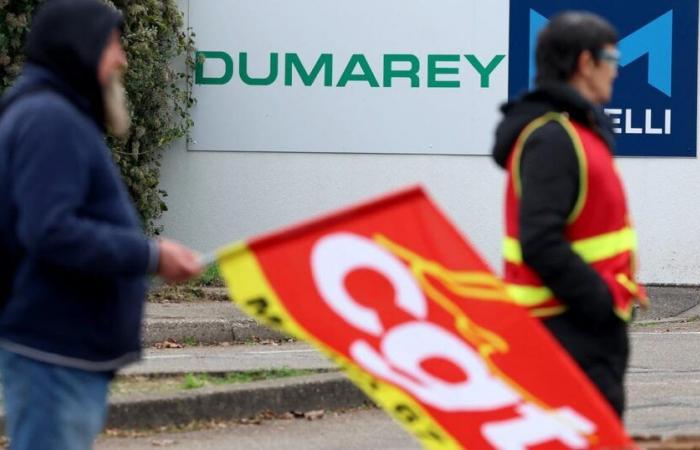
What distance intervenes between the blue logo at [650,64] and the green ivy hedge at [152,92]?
3.50 m

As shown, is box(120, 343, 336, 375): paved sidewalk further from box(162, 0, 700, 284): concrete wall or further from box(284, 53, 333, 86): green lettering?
box(284, 53, 333, 86): green lettering

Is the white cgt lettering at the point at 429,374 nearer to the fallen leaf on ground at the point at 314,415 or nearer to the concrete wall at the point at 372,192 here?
the fallen leaf on ground at the point at 314,415

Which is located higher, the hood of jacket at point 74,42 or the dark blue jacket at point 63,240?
the hood of jacket at point 74,42

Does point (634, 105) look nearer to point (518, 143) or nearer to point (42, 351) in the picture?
point (518, 143)

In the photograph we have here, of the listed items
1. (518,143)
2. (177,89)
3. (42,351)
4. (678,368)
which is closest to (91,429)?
(42,351)

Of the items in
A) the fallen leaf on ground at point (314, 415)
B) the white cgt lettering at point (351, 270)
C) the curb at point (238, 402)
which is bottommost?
the fallen leaf on ground at point (314, 415)

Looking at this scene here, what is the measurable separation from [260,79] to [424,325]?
41.9ft

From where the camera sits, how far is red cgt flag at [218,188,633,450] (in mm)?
3668

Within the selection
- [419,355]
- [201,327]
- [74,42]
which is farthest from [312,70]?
[419,355]

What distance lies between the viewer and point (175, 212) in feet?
53.8

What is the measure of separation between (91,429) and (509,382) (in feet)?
3.36

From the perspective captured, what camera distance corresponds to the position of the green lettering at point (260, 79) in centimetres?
1625

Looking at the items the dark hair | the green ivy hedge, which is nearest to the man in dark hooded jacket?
the dark hair

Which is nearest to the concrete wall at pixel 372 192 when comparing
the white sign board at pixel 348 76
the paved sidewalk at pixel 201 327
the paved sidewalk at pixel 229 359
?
the white sign board at pixel 348 76
